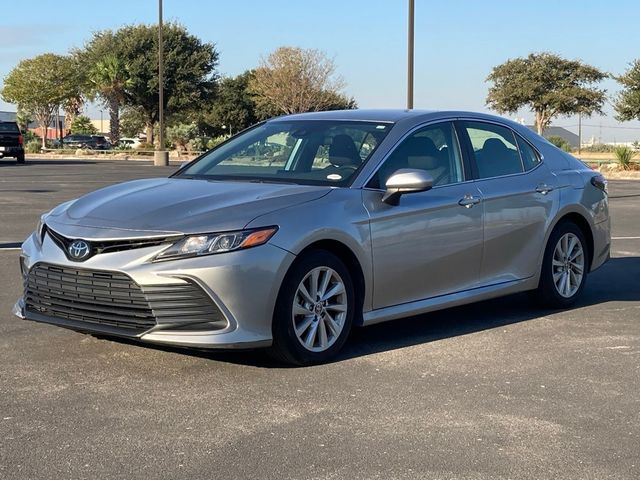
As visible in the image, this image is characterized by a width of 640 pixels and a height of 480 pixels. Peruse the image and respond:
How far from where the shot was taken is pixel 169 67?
189 feet

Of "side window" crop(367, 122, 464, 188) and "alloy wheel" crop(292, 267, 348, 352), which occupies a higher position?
"side window" crop(367, 122, 464, 188)

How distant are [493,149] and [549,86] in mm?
54292

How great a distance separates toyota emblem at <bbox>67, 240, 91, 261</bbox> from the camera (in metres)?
5.12

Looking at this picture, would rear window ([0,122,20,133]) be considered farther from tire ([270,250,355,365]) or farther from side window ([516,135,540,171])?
tire ([270,250,355,365])

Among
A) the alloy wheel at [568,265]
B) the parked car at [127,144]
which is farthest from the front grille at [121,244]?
the parked car at [127,144]

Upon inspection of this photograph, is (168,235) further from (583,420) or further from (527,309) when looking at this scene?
(527,309)

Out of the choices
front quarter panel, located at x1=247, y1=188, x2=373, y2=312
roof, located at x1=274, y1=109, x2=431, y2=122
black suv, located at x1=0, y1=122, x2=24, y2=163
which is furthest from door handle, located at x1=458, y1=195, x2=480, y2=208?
black suv, located at x1=0, y1=122, x2=24, y2=163

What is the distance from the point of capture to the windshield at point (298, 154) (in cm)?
601

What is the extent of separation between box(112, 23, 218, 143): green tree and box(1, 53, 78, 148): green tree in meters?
15.3

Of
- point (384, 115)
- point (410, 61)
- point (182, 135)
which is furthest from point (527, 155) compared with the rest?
point (182, 135)

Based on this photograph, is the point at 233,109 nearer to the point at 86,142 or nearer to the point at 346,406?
the point at 86,142

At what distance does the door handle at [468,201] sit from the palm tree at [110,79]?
52739 mm

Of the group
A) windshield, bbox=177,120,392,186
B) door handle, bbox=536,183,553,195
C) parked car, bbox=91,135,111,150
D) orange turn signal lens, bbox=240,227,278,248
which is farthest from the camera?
parked car, bbox=91,135,111,150

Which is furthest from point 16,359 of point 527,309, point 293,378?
point 527,309
